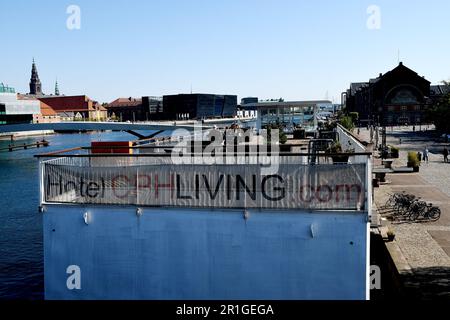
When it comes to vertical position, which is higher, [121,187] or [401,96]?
[401,96]

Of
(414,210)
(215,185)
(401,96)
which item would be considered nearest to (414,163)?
(414,210)

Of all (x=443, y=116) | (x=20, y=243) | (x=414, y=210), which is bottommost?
(x=20, y=243)

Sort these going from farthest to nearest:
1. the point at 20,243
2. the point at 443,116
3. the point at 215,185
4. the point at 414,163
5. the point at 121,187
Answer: the point at 443,116 → the point at 414,163 → the point at 20,243 → the point at 121,187 → the point at 215,185

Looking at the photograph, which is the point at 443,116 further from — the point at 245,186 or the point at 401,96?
the point at 245,186

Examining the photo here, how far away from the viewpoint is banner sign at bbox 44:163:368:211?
9.88 m

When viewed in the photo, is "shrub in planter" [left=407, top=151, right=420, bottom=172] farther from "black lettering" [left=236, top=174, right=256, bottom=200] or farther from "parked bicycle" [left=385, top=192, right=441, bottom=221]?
"black lettering" [left=236, top=174, right=256, bottom=200]

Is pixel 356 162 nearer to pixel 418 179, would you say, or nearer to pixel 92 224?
pixel 92 224

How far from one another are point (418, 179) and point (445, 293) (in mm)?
19568

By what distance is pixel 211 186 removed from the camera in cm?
1031

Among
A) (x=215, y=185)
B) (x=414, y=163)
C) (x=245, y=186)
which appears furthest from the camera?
(x=414, y=163)

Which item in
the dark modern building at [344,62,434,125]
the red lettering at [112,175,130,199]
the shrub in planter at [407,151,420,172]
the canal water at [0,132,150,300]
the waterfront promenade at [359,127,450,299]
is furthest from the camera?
the dark modern building at [344,62,434,125]

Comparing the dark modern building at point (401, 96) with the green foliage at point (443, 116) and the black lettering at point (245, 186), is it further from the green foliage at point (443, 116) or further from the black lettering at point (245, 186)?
the black lettering at point (245, 186)

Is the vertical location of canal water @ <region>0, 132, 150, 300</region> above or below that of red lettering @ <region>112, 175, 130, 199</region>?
below

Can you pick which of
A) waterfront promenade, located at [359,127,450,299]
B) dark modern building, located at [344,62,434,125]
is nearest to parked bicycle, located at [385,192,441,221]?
waterfront promenade, located at [359,127,450,299]
